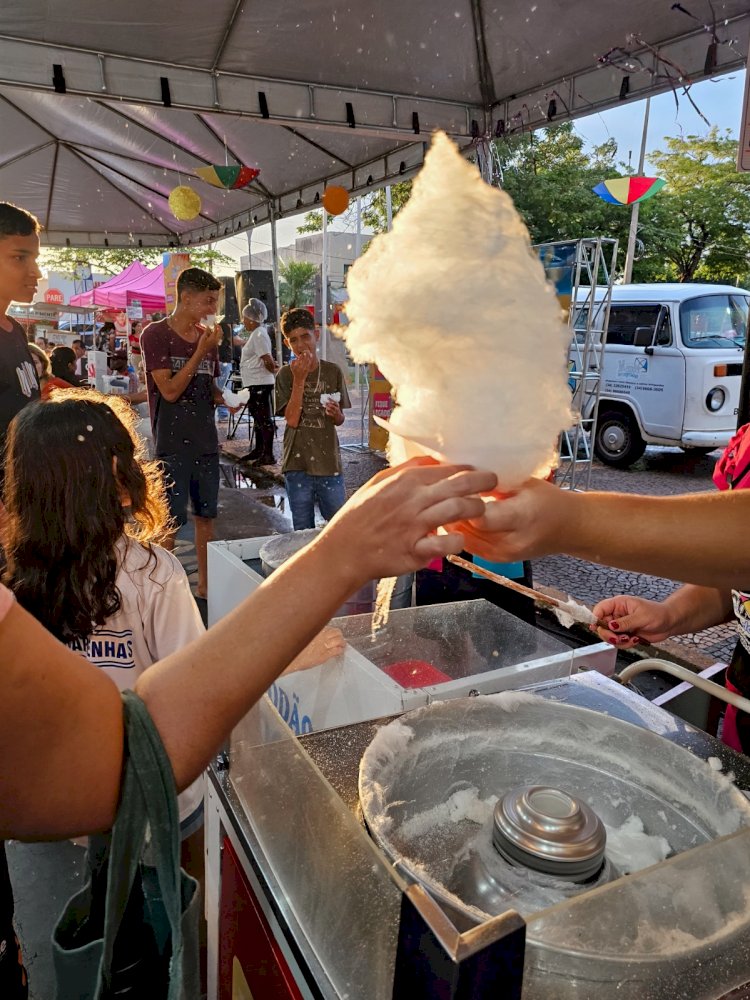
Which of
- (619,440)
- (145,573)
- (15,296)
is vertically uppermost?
(15,296)

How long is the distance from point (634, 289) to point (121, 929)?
998cm

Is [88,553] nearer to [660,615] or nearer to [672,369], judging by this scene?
[660,615]

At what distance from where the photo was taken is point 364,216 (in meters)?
16.2

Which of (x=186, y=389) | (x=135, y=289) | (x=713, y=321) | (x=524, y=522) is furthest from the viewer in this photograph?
(x=135, y=289)

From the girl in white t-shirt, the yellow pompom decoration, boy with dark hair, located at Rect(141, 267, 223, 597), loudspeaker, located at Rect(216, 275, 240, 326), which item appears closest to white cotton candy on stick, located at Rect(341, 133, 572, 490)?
the girl in white t-shirt

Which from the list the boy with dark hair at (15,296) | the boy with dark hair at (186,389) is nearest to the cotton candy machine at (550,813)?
the boy with dark hair at (15,296)

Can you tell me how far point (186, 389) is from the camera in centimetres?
415

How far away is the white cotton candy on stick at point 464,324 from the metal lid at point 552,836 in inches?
18.8

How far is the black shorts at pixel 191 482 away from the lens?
4137 mm

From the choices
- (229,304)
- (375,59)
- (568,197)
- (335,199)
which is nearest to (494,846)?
(375,59)

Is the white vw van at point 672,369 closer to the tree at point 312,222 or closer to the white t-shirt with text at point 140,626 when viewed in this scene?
the white t-shirt with text at point 140,626

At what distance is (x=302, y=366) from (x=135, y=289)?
1185 centimetres

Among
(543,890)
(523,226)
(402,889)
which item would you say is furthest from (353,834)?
(523,226)

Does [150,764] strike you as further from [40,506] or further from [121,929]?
[40,506]
